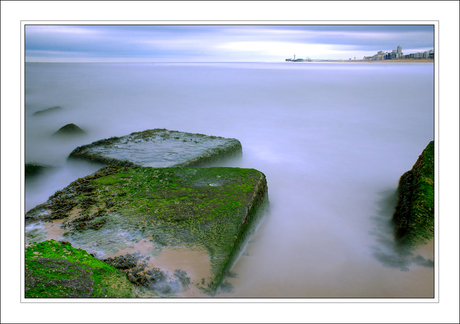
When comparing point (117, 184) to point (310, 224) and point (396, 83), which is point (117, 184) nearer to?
point (310, 224)

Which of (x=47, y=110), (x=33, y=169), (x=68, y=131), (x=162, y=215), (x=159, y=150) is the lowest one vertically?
(x=162, y=215)

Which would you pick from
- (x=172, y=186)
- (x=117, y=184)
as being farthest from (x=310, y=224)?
(x=117, y=184)

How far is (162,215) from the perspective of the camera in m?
2.57

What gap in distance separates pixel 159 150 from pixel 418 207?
3155 millimetres

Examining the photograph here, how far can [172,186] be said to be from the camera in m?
3.09

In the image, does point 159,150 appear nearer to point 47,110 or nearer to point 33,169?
point 33,169

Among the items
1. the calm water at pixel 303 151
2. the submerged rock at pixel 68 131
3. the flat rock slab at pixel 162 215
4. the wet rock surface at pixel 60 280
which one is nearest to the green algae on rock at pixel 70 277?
the wet rock surface at pixel 60 280

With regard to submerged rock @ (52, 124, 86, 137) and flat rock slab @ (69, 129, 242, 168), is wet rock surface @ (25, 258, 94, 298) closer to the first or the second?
flat rock slab @ (69, 129, 242, 168)

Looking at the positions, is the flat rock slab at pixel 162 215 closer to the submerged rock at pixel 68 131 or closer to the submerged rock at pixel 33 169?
the submerged rock at pixel 33 169

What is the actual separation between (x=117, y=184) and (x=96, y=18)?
1537 mm

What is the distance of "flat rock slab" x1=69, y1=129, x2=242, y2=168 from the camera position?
397 cm

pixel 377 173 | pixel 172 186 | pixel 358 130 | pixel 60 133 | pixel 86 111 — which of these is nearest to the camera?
pixel 172 186

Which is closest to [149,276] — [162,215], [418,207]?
[162,215]

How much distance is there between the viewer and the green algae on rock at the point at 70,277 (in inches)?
65.4
